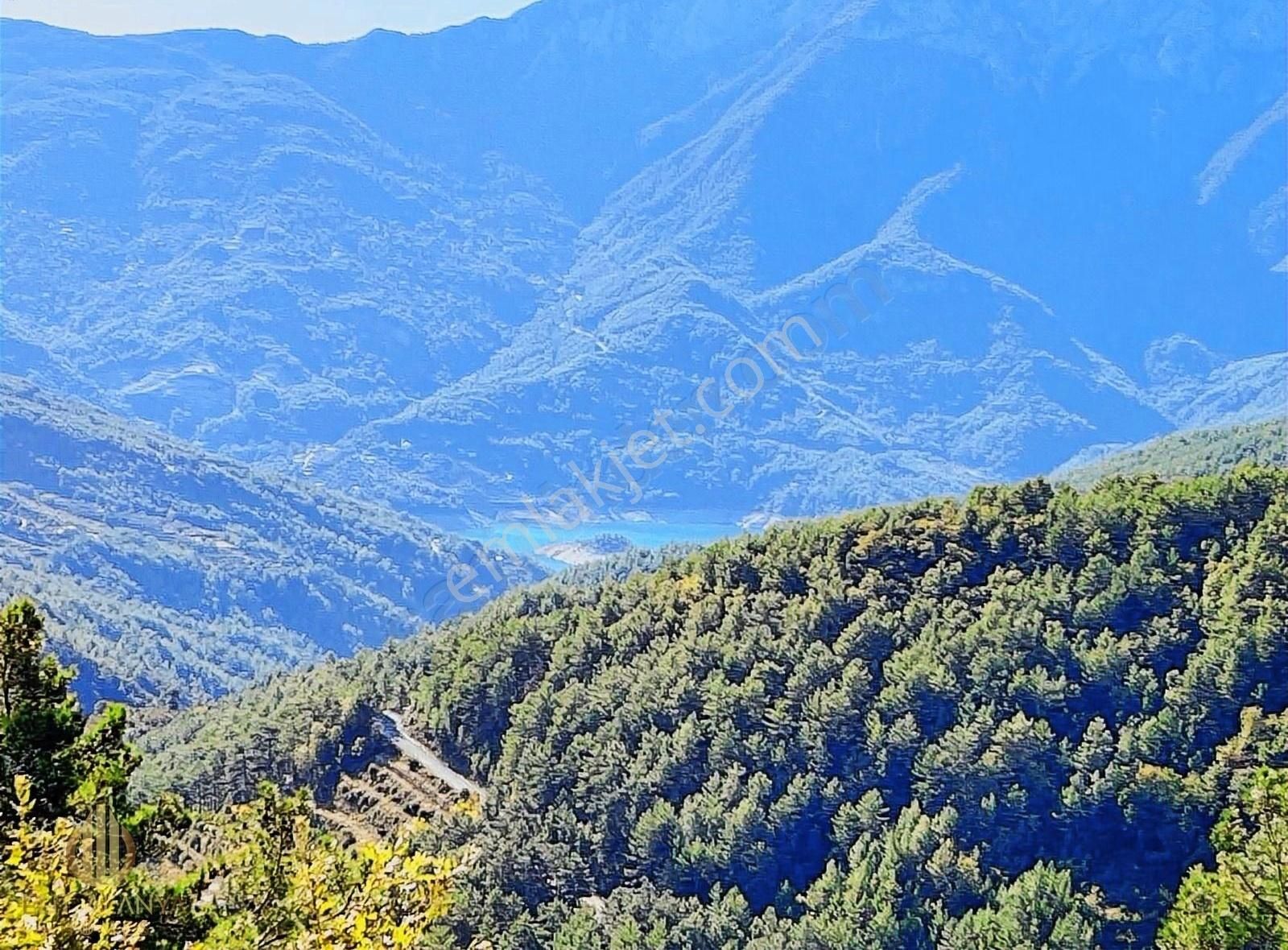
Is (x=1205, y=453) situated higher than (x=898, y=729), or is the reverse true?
(x=1205, y=453)

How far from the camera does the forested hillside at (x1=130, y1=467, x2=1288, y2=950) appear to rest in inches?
1713

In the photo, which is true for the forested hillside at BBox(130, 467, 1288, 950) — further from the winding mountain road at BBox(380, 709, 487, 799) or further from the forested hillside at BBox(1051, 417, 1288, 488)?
the forested hillside at BBox(1051, 417, 1288, 488)

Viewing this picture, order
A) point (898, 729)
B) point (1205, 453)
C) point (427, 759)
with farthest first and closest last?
point (1205, 453)
point (427, 759)
point (898, 729)

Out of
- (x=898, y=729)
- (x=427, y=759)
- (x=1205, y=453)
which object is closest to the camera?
(x=898, y=729)

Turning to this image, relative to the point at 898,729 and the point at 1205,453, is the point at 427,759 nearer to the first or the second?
the point at 898,729

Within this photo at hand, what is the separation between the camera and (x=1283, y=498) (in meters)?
52.1

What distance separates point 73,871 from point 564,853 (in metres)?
40.3

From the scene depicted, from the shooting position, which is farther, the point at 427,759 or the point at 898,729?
the point at 427,759

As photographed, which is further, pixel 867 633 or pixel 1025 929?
pixel 867 633

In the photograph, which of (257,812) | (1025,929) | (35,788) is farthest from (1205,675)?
(35,788)

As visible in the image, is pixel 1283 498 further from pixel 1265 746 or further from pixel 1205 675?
pixel 1265 746

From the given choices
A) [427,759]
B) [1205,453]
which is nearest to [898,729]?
[427,759]

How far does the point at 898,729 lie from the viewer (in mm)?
50312

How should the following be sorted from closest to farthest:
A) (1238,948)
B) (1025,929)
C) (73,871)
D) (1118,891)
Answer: (73,871)
(1238,948)
(1025,929)
(1118,891)
